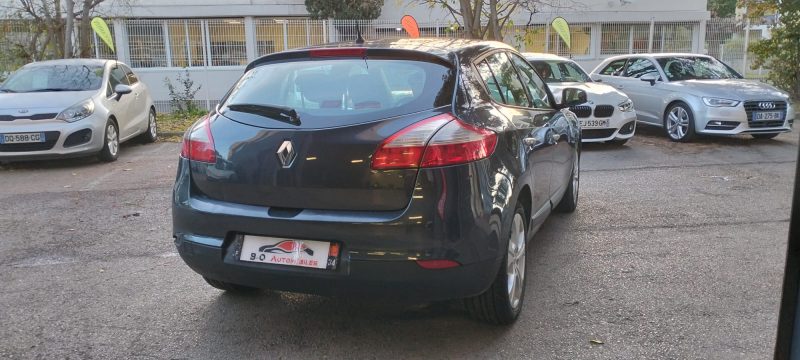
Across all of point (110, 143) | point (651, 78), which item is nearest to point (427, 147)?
point (110, 143)

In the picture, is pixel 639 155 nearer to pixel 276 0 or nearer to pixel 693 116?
pixel 693 116

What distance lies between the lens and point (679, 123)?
1046 cm

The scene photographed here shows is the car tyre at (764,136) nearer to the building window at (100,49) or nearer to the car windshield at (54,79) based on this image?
the car windshield at (54,79)

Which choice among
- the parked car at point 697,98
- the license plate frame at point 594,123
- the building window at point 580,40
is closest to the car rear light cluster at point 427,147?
the license plate frame at point 594,123

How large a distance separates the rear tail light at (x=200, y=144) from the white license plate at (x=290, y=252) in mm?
482

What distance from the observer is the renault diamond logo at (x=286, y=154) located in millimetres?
3062

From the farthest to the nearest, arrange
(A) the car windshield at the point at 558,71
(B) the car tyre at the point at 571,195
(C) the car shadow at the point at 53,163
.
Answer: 1. (A) the car windshield at the point at 558,71
2. (C) the car shadow at the point at 53,163
3. (B) the car tyre at the point at 571,195

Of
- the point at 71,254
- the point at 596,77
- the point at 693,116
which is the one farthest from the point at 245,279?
the point at 596,77

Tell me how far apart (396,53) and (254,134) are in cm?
89

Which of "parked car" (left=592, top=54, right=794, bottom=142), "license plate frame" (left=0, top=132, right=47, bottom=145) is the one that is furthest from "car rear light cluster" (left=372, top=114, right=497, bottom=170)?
"parked car" (left=592, top=54, right=794, bottom=142)

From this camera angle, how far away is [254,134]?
125 inches

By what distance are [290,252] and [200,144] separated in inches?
31.3

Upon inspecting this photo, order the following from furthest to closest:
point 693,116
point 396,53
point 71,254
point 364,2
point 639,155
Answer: point 364,2, point 693,116, point 639,155, point 71,254, point 396,53

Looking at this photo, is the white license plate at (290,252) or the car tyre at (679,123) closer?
the white license plate at (290,252)
